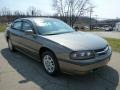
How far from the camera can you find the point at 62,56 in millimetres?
3840

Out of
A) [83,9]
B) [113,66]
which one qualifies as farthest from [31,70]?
[83,9]

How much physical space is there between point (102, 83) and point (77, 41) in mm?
1165

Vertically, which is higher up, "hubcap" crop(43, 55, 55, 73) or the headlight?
Answer: the headlight

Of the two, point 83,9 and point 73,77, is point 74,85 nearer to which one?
point 73,77

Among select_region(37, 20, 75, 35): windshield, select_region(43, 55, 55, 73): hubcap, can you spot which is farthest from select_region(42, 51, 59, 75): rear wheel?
select_region(37, 20, 75, 35): windshield

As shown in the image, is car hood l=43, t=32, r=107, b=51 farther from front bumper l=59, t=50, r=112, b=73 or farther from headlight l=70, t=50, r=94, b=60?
front bumper l=59, t=50, r=112, b=73

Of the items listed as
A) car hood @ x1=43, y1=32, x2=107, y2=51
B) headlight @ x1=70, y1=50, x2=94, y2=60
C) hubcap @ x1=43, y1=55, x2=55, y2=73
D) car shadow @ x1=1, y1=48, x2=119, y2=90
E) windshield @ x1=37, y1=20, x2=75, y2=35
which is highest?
windshield @ x1=37, y1=20, x2=75, y2=35

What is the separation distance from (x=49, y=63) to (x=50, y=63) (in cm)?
5

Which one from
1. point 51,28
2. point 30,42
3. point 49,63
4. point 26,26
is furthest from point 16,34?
point 49,63

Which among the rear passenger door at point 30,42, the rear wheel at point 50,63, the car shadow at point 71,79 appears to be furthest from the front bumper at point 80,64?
the rear passenger door at point 30,42

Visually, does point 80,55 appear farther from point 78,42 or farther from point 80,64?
point 78,42

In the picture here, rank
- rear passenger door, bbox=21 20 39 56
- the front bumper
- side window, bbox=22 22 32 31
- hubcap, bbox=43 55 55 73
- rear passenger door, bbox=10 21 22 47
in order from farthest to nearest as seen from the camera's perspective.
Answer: rear passenger door, bbox=10 21 22 47
side window, bbox=22 22 32 31
rear passenger door, bbox=21 20 39 56
hubcap, bbox=43 55 55 73
the front bumper

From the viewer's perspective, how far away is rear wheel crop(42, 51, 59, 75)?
414 centimetres

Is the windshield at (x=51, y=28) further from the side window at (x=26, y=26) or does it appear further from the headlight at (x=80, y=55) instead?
the headlight at (x=80, y=55)
